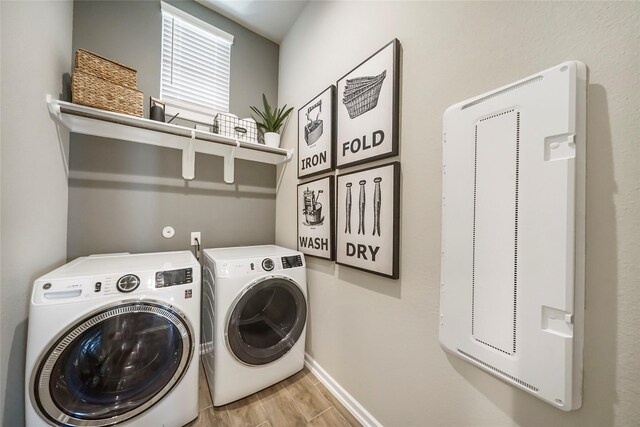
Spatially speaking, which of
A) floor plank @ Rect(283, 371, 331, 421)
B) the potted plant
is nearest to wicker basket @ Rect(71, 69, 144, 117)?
the potted plant

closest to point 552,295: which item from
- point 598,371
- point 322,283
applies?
point 598,371

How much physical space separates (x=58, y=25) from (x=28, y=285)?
1407 mm

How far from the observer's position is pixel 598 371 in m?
0.58

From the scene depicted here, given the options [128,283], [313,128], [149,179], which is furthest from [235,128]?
[128,283]

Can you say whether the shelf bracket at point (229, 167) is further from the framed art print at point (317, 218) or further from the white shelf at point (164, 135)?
the framed art print at point (317, 218)

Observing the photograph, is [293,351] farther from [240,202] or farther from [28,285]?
[28,285]

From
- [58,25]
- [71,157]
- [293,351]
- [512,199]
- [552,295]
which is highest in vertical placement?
[58,25]

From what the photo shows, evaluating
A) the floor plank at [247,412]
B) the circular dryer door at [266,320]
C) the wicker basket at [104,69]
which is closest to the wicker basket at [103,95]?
the wicker basket at [104,69]

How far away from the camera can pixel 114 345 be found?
1057 millimetres

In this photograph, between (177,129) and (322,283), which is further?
(322,283)

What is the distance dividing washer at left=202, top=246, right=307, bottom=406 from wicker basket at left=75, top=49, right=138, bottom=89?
121cm

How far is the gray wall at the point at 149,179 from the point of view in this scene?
1.47 metres

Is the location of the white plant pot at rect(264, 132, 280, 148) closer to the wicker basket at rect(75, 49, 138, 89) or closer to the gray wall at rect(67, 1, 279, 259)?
the gray wall at rect(67, 1, 279, 259)

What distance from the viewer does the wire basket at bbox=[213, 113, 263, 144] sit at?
1.73m
